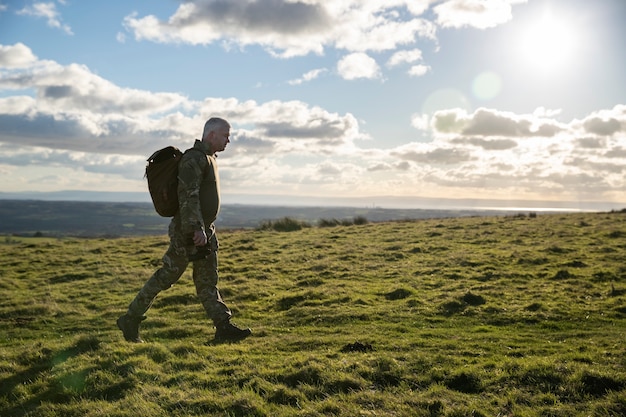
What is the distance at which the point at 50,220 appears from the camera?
181625 millimetres

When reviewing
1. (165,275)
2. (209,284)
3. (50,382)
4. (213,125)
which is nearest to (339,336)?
(209,284)

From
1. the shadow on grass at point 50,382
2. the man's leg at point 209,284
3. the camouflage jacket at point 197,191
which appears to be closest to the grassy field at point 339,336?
the shadow on grass at point 50,382

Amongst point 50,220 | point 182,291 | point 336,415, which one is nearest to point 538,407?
point 336,415

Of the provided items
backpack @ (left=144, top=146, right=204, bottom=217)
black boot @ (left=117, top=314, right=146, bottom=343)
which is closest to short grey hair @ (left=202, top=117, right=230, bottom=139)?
backpack @ (left=144, top=146, right=204, bottom=217)

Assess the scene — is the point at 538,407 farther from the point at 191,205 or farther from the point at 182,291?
the point at 182,291

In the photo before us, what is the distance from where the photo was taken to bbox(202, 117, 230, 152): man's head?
303 inches

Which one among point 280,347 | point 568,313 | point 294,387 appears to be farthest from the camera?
point 568,313

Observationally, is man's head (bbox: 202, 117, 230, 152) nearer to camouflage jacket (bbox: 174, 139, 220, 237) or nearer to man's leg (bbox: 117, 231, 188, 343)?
camouflage jacket (bbox: 174, 139, 220, 237)

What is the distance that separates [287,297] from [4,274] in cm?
1230

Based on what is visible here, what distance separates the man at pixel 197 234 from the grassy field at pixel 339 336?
0.58 meters

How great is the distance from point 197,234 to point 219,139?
1.67 m

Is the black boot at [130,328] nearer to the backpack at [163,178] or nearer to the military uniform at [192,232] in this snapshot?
the military uniform at [192,232]

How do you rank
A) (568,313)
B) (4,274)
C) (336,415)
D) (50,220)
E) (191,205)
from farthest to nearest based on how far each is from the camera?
(50,220) < (4,274) < (568,313) < (191,205) < (336,415)

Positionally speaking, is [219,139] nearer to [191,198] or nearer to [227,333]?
[191,198]
